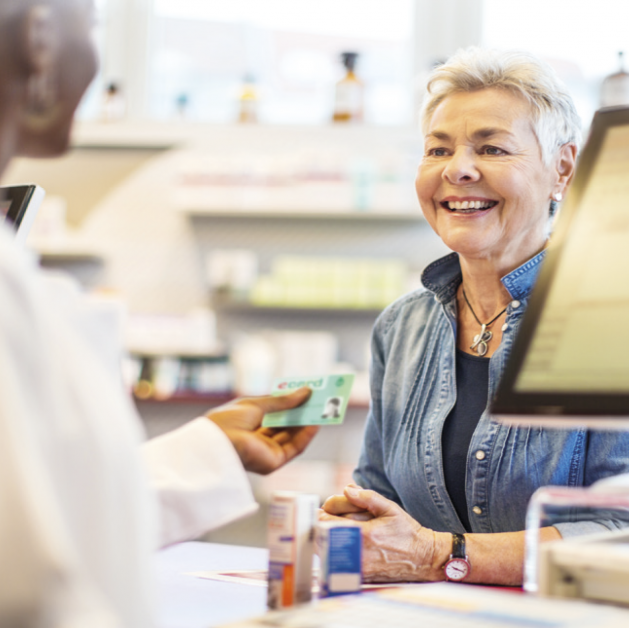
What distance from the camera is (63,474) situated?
0.66 meters

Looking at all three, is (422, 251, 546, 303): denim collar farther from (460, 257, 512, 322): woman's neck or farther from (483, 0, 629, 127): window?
(483, 0, 629, 127): window

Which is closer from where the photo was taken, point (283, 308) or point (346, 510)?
point (346, 510)

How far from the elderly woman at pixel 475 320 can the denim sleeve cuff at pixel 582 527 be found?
0.64 metres

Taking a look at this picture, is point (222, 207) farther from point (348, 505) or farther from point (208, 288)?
point (348, 505)

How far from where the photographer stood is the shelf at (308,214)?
186 inches

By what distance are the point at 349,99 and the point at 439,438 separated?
339 cm

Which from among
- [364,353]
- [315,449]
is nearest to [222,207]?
[364,353]

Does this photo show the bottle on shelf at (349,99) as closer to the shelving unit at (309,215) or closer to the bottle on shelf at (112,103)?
the shelving unit at (309,215)

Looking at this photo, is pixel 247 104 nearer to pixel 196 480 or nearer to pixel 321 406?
A: pixel 321 406

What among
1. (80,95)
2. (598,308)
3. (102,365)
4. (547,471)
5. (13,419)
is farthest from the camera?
(547,471)

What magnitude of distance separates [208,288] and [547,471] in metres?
3.55

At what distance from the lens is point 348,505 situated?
1.54m

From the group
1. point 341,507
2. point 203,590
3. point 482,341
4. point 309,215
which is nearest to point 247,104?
point 309,215

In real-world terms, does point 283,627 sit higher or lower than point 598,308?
lower
